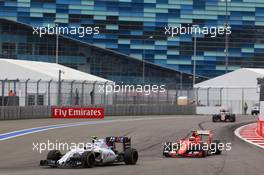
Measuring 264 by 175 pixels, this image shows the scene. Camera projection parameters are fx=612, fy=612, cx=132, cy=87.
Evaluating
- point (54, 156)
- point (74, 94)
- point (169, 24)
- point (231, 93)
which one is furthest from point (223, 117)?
point (169, 24)

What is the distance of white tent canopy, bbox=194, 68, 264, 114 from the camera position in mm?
52312

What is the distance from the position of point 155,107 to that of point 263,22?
2203 inches

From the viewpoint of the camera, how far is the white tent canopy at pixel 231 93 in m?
52.3

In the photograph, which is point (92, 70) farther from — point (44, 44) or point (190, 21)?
point (190, 21)

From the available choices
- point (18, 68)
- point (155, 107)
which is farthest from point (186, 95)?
point (18, 68)

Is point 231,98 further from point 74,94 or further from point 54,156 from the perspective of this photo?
point 54,156

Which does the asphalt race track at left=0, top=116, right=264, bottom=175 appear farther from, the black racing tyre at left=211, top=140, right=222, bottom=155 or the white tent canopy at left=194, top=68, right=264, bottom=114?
the white tent canopy at left=194, top=68, right=264, bottom=114

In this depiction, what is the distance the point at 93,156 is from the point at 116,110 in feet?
106

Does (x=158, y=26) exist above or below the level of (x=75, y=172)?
above

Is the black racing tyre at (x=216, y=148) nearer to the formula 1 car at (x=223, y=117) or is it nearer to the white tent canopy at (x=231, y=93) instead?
the formula 1 car at (x=223, y=117)

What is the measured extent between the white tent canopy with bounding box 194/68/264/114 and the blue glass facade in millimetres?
35119

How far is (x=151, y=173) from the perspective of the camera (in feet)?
37.6

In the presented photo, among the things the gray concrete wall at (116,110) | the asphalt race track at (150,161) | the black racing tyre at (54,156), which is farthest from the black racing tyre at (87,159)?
the gray concrete wall at (116,110)

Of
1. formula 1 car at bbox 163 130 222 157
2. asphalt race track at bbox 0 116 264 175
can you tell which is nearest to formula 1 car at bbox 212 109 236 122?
asphalt race track at bbox 0 116 264 175
